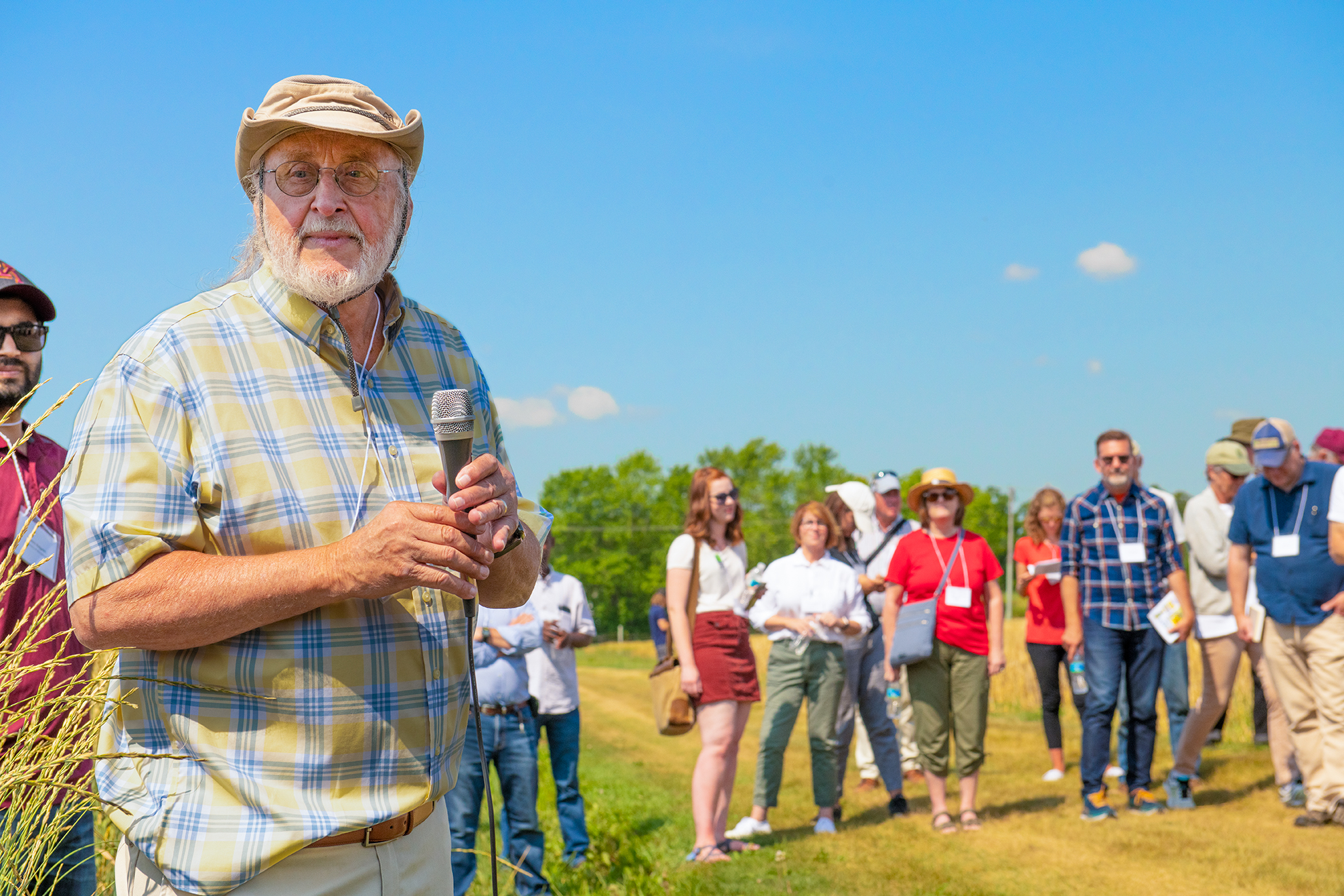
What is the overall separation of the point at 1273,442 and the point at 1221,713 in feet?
6.43

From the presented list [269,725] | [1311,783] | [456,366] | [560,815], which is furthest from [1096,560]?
[269,725]

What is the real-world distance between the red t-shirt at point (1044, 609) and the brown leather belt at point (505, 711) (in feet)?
14.2

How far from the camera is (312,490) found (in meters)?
1.90

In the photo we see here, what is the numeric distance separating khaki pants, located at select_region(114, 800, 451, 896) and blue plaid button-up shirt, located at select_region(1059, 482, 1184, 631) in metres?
6.06

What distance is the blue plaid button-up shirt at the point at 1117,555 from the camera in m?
7.12

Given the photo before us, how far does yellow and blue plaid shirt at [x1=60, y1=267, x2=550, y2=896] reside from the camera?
1.77m

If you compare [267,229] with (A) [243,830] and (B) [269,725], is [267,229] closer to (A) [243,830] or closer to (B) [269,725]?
(B) [269,725]

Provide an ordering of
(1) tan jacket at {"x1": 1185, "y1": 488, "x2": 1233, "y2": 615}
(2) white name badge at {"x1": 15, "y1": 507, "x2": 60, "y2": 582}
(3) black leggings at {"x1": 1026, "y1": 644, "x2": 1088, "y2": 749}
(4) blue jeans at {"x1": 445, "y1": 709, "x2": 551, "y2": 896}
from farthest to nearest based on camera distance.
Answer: (3) black leggings at {"x1": 1026, "y1": 644, "x2": 1088, "y2": 749}
(1) tan jacket at {"x1": 1185, "y1": 488, "x2": 1233, "y2": 615}
(4) blue jeans at {"x1": 445, "y1": 709, "x2": 551, "y2": 896}
(2) white name badge at {"x1": 15, "y1": 507, "x2": 60, "y2": 582}

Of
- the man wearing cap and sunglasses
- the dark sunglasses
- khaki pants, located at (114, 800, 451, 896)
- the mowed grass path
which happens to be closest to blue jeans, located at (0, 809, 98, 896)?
the man wearing cap and sunglasses

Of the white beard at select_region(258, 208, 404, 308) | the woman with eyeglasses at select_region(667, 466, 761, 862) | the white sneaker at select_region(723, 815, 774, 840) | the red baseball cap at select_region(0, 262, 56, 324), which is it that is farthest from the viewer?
the white sneaker at select_region(723, 815, 774, 840)

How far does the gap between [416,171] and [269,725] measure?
1148 mm

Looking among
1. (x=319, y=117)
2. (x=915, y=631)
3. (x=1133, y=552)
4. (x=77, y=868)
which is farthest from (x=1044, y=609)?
(x=319, y=117)

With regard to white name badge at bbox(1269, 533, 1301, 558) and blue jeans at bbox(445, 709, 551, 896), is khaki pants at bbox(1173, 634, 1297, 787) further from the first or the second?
blue jeans at bbox(445, 709, 551, 896)

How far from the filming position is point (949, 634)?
716 centimetres
